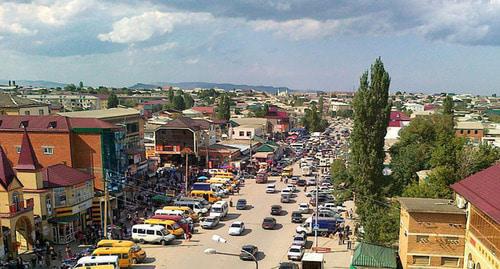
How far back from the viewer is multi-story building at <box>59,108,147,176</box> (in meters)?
47.5

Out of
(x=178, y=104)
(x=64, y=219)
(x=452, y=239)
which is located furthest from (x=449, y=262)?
(x=178, y=104)

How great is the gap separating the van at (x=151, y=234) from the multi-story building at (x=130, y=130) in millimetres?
12506

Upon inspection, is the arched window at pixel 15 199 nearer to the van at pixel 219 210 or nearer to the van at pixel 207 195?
the van at pixel 219 210

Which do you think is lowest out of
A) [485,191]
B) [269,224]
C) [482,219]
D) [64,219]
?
[269,224]

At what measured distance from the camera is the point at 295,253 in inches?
1168

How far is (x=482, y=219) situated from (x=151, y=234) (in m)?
22.5

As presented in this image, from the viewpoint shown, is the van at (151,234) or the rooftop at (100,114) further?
the rooftop at (100,114)

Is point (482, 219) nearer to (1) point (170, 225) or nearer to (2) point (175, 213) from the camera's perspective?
(1) point (170, 225)

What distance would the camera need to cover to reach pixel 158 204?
44.2 meters

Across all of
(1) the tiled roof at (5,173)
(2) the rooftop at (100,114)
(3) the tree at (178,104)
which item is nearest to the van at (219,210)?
(1) the tiled roof at (5,173)

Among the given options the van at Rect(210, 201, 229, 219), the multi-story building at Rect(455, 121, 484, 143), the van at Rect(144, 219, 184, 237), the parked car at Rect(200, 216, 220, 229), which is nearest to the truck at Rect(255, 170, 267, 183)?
the van at Rect(210, 201, 229, 219)

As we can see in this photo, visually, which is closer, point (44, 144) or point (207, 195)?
point (44, 144)

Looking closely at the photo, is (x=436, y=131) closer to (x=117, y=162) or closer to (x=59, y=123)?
(x=117, y=162)

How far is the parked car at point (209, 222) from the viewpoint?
123ft
